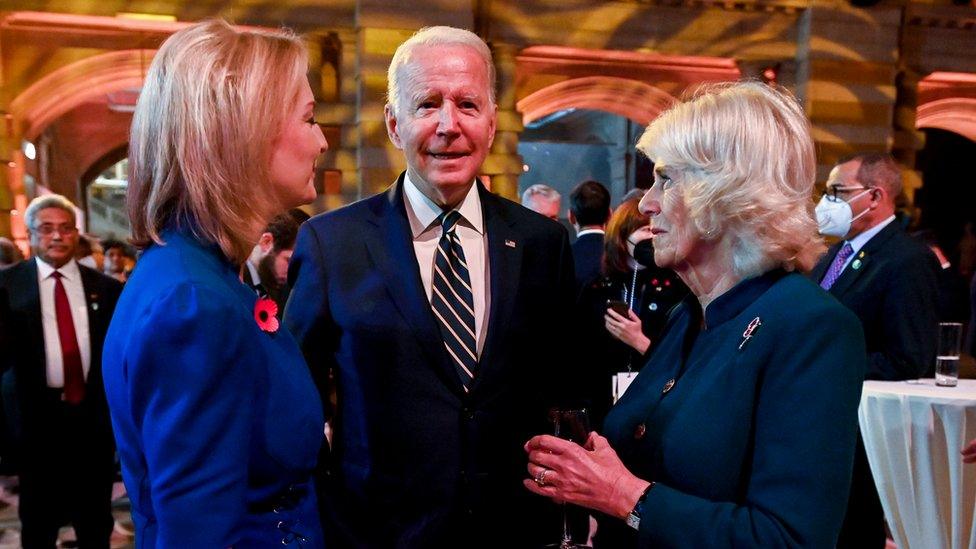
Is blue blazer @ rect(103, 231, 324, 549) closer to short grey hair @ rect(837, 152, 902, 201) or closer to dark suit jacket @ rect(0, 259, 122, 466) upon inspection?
dark suit jacket @ rect(0, 259, 122, 466)

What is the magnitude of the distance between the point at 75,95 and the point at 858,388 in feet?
26.4

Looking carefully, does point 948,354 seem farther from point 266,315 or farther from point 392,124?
point 266,315

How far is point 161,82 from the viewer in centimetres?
98

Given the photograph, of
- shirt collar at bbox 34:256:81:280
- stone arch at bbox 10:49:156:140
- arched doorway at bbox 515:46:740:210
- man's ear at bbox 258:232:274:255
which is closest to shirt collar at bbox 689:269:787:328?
man's ear at bbox 258:232:274:255

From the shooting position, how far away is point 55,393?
3.30 m

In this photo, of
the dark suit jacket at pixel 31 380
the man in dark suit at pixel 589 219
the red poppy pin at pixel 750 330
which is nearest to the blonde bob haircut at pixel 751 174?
the red poppy pin at pixel 750 330

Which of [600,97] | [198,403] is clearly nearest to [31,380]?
[198,403]

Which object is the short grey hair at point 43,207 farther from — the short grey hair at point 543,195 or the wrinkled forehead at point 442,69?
the short grey hair at point 543,195

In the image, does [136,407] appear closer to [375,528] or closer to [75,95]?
[375,528]

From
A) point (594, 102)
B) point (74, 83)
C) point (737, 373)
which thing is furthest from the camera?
point (594, 102)

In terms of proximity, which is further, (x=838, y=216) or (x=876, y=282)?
(x=838, y=216)

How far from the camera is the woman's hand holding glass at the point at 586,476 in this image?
1.18 metres

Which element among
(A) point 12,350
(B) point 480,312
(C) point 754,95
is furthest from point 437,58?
(A) point 12,350

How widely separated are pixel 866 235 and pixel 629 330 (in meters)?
1.14
